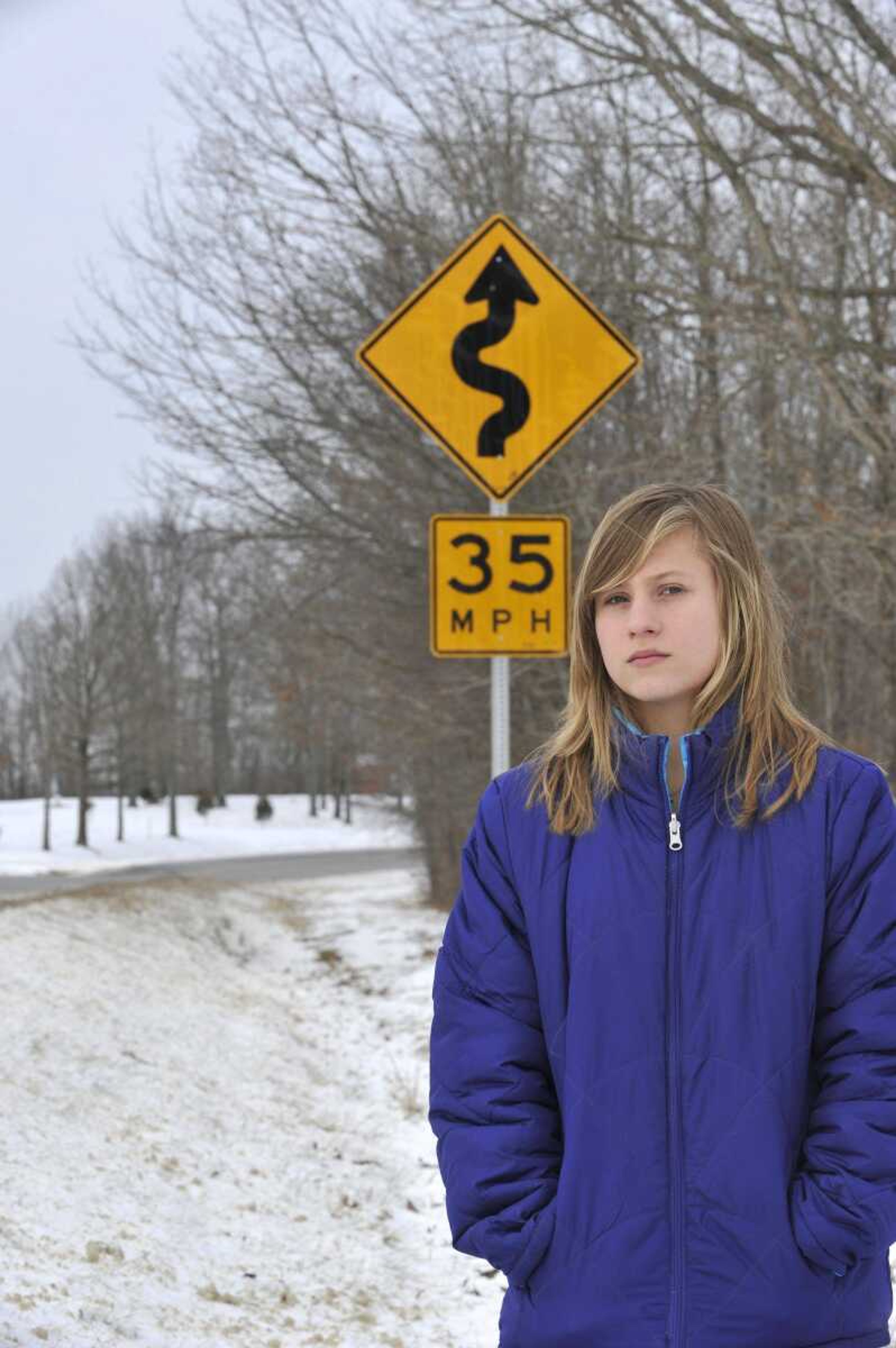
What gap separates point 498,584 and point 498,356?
99 cm

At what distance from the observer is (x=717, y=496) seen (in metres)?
2.39

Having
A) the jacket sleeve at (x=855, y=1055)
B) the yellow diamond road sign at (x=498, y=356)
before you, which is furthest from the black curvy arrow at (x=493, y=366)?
the jacket sleeve at (x=855, y=1055)

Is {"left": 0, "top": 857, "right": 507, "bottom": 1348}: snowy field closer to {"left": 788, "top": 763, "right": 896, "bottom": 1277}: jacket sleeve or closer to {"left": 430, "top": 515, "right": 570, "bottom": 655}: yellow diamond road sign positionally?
{"left": 430, "top": 515, "right": 570, "bottom": 655}: yellow diamond road sign

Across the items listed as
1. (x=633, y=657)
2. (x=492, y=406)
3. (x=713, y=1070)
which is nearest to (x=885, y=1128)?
(x=713, y=1070)

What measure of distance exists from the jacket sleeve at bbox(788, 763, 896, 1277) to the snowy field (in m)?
2.61

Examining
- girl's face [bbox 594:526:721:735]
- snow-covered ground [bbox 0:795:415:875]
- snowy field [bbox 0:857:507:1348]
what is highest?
girl's face [bbox 594:526:721:735]

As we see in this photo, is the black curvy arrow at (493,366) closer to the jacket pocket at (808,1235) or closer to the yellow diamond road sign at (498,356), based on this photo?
the yellow diamond road sign at (498,356)

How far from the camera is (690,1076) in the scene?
6.78 ft

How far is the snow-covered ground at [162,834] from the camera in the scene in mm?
41875

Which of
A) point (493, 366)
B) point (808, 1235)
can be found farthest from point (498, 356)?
point (808, 1235)

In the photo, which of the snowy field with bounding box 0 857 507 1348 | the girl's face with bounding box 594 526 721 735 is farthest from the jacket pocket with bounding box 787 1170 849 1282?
the snowy field with bounding box 0 857 507 1348

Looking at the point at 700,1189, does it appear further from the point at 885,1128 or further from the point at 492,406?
the point at 492,406

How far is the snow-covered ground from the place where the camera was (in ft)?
137

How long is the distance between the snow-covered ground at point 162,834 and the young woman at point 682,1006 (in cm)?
2747
